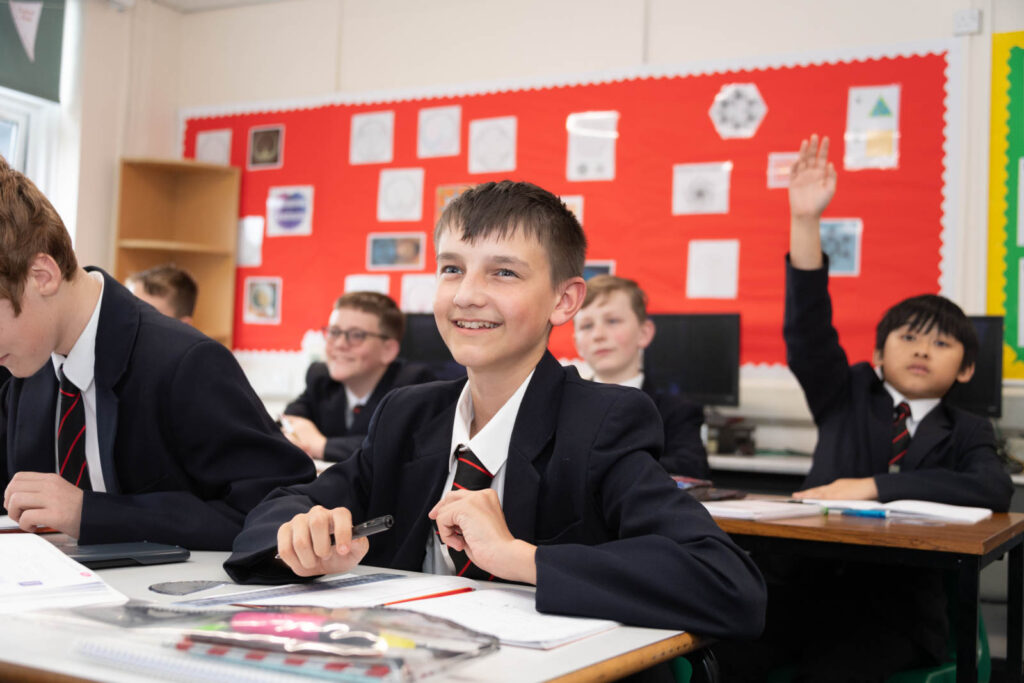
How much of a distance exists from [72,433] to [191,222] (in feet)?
13.5

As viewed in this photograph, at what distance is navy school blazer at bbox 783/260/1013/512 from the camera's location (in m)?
2.53

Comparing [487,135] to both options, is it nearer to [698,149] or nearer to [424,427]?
[698,149]

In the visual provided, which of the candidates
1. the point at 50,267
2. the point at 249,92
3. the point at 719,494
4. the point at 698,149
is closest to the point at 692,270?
the point at 698,149

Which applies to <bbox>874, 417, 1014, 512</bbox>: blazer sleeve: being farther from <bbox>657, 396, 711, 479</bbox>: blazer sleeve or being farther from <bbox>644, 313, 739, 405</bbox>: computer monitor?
<bbox>644, 313, 739, 405</bbox>: computer monitor

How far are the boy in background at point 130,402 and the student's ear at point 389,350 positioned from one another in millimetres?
1997

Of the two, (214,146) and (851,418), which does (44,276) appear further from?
(214,146)

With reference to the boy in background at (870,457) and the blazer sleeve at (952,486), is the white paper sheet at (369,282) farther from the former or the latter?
the blazer sleeve at (952,486)

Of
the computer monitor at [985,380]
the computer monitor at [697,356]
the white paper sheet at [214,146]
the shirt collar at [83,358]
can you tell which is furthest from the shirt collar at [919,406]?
the white paper sheet at [214,146]

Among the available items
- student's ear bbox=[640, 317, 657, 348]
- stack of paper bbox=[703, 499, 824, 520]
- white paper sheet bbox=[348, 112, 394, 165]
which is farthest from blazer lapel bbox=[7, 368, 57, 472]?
white paper sheet bbox=[348, 112, 394, 165]

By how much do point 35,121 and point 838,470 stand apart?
431cm

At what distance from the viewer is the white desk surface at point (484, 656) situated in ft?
2.38

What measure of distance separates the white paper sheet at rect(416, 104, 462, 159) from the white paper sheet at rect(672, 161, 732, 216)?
1131mm

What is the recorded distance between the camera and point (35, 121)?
5008mm

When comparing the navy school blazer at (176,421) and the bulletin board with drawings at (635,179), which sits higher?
the bulletin board with drawings at (635,179)
